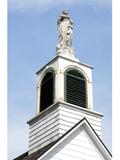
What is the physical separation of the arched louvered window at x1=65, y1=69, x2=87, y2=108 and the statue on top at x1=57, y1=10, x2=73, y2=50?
1772mm

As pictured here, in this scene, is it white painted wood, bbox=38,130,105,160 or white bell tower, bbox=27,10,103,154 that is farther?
white bell tower, bbox=27,10,103,154

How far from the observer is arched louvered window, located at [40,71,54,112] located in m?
20.5

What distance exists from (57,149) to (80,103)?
3.80 m

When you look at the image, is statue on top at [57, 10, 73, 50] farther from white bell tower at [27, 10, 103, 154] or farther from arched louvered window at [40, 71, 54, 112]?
arched louvered window at [40, 71, 54, 112]

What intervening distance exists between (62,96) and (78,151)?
313 cm

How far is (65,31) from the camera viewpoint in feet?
72.1

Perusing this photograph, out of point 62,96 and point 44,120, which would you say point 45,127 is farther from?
point 62,96

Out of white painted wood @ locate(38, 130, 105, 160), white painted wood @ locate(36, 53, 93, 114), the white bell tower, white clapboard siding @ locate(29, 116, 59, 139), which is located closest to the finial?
the white bell tower

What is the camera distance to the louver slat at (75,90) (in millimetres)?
20000

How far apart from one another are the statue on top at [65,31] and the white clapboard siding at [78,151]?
5616 mm

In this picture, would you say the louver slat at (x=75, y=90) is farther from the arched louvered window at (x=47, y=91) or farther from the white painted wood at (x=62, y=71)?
the arched louvered window at (x=47, y=91)

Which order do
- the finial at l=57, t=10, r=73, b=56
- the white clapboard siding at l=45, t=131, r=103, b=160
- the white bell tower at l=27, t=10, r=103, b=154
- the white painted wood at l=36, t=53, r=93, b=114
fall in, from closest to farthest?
the white clapboard siding at l=45, t=131, r=103, b=160, the white bell tower at l=27, t=10, r=103, b=154, the white painted wood at l=36, t=53, r=93, b=114, the finial at l=57, t=10, r=73, b=56

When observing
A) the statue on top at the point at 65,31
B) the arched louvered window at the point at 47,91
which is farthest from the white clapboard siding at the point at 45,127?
the statue on top at the point at 65,31
